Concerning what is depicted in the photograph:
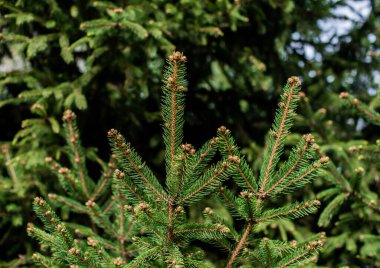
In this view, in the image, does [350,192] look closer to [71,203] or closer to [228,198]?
[228,198]

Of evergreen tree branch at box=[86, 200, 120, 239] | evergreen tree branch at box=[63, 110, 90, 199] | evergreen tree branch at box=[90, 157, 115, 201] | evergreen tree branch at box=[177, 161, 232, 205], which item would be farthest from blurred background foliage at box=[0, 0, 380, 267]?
evergreen tree branch at box=[177, 161, 232, 205]

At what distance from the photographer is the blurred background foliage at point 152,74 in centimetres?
286

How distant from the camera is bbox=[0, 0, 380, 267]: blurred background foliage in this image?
286 cm

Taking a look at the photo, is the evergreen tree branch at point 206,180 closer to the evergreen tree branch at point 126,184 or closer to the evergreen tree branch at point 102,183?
the evergreen tree branch at point 126,184

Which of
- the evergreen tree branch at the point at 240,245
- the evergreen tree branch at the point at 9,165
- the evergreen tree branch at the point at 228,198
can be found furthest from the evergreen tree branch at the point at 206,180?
the evergreen tree branch at the point at 9,165

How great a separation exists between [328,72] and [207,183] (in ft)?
9.32

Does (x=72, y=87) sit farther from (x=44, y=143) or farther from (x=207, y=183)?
(x=207, y=183)

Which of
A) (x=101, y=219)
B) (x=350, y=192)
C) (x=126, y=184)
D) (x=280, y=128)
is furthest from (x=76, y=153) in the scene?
(x=350, y=192)

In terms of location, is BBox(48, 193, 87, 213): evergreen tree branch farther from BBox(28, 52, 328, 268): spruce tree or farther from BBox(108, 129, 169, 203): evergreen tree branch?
BBox(108, 129, 169, 203): evergreen tree branch

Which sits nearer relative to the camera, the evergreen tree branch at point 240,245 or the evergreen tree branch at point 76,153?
the evergreen tree branch at point 240,245

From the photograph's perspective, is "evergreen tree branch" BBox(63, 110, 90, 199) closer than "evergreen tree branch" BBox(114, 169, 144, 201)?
No

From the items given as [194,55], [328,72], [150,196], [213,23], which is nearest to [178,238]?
[150,196]

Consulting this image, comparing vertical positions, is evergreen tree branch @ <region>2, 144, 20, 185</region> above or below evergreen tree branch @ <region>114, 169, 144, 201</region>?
below

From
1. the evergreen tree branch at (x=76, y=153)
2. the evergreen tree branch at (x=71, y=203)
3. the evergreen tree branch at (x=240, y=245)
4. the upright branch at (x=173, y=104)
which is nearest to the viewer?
the upright branch at (x=173, y=104)
